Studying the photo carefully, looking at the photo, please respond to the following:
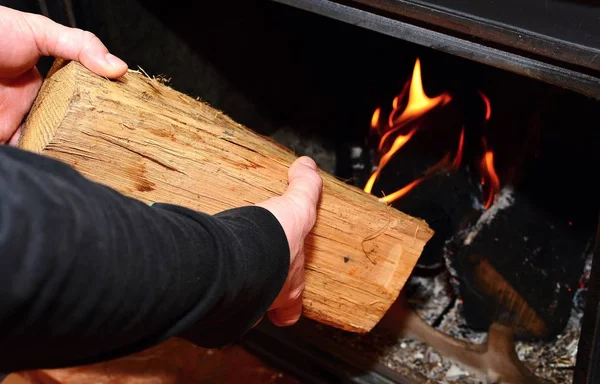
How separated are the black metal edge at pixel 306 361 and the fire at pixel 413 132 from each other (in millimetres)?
444

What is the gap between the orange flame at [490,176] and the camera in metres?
1.57

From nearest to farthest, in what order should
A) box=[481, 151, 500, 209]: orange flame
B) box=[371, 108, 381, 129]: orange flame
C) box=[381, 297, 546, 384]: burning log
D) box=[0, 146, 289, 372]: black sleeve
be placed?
1. box=[0, 146, 289, 372]: black sleeve
2. box=[381, 297, 546, 384]: burning log
3. box=[481, 151, 500, 209]: orange flame
4. box=[371, 108, 381, 129]: orange flame

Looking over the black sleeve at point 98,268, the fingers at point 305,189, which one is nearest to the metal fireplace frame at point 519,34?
the fingers at point 305,189

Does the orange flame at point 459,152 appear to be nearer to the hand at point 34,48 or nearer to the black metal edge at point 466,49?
the black metal edge at point 466,49

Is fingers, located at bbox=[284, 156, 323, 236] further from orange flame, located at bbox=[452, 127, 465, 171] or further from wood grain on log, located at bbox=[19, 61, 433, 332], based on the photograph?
orange flame, located at bbox=[452, 127, 465, 171]

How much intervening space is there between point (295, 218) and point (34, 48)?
1.79 feet

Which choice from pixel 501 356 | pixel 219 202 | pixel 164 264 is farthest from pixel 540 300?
pixel 164 264

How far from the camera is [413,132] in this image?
168cm

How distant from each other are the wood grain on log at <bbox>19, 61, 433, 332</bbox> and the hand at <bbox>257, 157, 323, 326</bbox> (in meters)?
0.04

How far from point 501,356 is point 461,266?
238mm

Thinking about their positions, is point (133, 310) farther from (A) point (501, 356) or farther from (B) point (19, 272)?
(A) point (501, 356)

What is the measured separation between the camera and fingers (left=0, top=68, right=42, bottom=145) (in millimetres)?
1054

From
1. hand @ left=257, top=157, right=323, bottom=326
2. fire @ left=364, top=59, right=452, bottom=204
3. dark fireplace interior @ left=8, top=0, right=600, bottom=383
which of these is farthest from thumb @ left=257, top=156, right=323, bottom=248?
fire @ left=364, top=59, right=452, bottom=204

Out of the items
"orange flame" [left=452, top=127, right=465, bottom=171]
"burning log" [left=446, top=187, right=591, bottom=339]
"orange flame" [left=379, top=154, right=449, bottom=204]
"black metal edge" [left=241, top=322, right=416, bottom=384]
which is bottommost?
"black metal edge" [left=241, top=322, right=416, bottom=384]
